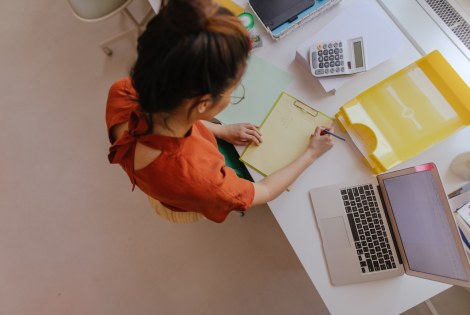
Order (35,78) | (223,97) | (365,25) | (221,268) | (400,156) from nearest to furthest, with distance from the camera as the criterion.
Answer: (223,97) < (400,156) < (365,25) < (221,268) < (35,78)

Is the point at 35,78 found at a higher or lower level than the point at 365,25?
higher

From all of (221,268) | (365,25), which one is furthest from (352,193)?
(221,268)

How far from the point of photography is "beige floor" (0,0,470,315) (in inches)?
62.1

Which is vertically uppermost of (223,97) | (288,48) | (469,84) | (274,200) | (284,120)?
(223,97)

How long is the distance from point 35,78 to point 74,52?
282 mm

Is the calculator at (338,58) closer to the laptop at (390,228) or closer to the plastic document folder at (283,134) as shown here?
the plastic document folder at (283,134)

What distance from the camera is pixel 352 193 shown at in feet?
3.16

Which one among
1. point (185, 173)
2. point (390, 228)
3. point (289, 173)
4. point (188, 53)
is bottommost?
point (390, 228)

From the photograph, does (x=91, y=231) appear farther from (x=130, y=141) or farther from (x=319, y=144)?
(x=319, y=144)

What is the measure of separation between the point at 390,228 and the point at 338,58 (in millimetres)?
540

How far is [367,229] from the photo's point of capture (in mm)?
939

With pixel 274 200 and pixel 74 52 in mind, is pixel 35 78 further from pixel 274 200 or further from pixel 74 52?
pixel 274 200

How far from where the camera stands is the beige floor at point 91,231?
158 cm

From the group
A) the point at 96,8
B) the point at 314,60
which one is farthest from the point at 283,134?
the point at 96,8
